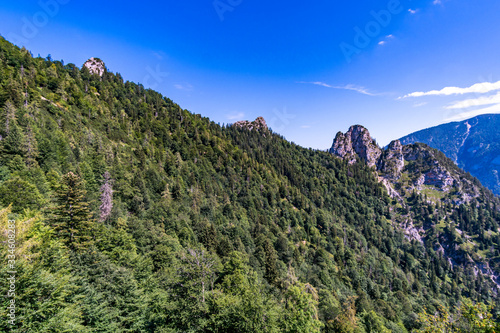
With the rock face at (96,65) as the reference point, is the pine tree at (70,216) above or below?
below

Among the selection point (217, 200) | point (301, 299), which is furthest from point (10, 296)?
point (217, 200)

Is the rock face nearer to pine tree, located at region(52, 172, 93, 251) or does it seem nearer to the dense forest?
the dense forest

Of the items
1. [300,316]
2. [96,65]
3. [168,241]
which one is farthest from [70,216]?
[96,65]

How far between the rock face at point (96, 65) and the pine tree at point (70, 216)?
215 meters

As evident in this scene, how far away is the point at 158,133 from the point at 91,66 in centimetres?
10536

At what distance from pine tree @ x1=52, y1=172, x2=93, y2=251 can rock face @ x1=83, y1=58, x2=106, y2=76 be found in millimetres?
215456

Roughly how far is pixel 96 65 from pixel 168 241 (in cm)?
21840

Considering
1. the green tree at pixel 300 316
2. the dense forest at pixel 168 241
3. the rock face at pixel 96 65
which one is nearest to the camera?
the dense forest at pixel 168 241

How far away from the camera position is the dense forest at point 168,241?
18312mm

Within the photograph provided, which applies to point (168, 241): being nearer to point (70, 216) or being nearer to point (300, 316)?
point (70, 216)

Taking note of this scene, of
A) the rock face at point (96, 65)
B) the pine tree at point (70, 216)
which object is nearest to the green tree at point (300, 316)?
the pine tree at point (70, 216)

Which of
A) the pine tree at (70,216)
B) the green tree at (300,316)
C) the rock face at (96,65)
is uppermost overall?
the rock face at (96,65)

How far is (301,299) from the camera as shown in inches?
1062

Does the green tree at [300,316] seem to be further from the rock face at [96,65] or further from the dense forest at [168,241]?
the rock face at [96,65]
